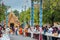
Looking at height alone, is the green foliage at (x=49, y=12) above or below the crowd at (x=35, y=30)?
above

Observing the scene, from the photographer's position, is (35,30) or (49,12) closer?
(35,30)

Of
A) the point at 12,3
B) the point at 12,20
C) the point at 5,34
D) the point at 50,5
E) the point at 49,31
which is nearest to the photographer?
the point at 5,34

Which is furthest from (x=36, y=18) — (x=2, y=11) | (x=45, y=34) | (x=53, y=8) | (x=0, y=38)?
(x=0, y=38)

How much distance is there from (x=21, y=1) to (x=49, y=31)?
3.73 m

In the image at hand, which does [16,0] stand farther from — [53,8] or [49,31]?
[49,31]

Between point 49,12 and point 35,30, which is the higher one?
point 49,12

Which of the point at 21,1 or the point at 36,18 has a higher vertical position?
the point at 21,1

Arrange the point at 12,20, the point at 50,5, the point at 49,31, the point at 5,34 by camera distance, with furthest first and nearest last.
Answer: the point at 12,20 < the point at 50,5 < the point at 49,31 < the point at 5,34

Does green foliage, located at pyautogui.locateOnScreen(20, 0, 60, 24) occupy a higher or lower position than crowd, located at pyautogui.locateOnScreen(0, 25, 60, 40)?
higher

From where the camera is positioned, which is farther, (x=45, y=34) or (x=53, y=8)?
(x=53, y=8)

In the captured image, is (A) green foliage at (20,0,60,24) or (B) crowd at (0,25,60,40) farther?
(A) green foliage at (20,0,60,24)

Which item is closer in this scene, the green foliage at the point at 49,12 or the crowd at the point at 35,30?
the crowd at the point at 35,30

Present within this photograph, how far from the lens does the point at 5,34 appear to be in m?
7.98

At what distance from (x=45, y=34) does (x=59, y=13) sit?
179 inches
